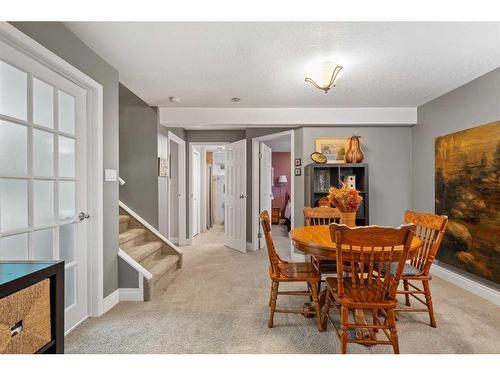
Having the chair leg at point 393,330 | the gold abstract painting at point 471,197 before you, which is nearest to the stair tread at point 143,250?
the chair leg at point 393,330

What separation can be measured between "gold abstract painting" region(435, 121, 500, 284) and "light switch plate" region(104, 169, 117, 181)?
142 inches

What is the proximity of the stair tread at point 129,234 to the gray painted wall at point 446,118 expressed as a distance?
12.4 feet

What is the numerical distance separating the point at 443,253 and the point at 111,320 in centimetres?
366

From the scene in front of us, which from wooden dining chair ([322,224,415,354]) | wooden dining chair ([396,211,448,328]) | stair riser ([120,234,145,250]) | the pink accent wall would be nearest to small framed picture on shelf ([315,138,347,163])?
wooden dining chair ([396,211,448,328])

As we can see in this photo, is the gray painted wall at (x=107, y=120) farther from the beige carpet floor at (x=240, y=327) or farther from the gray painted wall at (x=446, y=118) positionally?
the gray painted wall at (x=446, y=118)

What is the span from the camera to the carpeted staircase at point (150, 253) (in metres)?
2.87

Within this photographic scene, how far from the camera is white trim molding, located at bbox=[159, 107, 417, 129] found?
3920 millimetres

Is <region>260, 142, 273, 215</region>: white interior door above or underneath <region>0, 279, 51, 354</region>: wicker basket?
above

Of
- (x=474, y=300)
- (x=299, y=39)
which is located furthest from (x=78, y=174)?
(x=474, y=300)

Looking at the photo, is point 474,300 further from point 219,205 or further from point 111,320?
point 219,205

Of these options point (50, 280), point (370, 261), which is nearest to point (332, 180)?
point (370, 261)

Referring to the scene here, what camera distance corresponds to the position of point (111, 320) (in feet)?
7.35

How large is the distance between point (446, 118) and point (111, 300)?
4185mm

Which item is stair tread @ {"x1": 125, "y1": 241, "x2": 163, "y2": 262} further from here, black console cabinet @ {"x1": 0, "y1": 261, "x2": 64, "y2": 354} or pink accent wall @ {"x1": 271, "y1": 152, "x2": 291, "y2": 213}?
pink accent wall @ {"x1": 271, "y1": 152, "x2": 291, "y2": 213}
